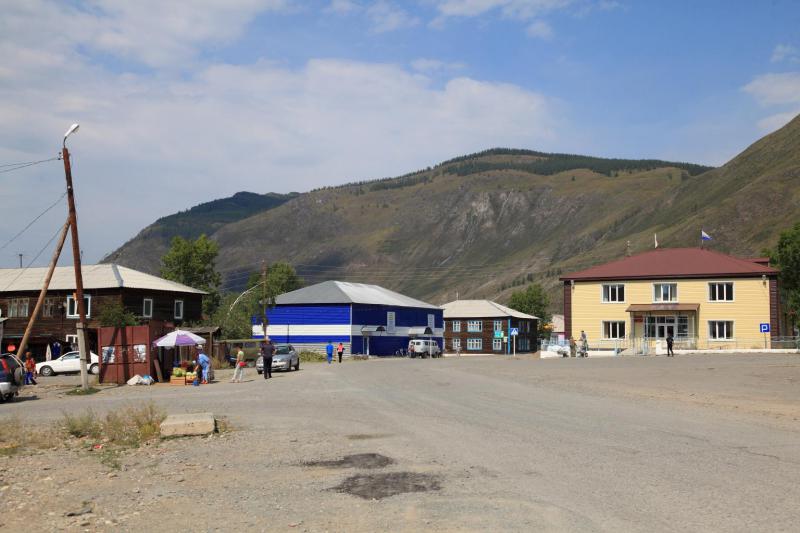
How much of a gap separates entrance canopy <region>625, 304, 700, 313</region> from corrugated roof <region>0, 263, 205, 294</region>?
3469 cm

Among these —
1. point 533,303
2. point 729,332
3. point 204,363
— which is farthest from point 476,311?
point 204,363

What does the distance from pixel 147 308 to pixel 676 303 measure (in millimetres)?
40689

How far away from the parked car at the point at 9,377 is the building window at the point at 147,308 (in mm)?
28972

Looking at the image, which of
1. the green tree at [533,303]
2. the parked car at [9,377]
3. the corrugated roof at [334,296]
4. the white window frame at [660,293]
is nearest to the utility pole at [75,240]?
the parked car at [9,377]

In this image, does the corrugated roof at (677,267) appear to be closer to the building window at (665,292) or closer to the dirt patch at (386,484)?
the building window at (665,292)

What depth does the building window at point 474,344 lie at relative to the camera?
10866 centimetres

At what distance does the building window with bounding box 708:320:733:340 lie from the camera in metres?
63.1

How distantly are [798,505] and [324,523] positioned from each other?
199 inches

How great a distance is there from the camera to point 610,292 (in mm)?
67125

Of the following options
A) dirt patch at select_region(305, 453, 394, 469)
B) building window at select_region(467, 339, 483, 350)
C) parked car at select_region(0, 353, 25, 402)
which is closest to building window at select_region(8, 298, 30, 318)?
parked car at select_region(0, 353, 25, 402)

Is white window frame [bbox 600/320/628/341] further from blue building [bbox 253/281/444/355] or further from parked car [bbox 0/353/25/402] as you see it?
parked car [bbox 0/353/25/402]

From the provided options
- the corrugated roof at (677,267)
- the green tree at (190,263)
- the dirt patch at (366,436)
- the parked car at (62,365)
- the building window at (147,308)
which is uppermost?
the green tree at (190,263)

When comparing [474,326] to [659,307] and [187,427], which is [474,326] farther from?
[187,427]

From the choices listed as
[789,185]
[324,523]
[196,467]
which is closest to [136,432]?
[196,467]
